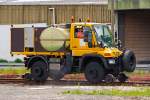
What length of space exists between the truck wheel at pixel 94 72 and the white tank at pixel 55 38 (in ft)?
4.85

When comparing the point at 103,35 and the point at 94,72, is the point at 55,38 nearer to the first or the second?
the point at 103,35

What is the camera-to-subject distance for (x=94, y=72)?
27.0m

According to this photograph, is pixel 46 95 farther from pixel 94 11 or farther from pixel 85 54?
pixel 94 11

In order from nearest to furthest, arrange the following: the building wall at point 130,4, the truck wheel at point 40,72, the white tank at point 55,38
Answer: the white tank at point 55,38 → the truck wheel at point 40,72 → the building wall at point 130,4

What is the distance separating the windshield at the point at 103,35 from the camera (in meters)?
27.1

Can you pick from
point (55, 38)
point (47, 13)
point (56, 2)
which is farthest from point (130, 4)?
point (55, 38)

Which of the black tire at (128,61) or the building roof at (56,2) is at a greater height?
the building roof at (56,2)

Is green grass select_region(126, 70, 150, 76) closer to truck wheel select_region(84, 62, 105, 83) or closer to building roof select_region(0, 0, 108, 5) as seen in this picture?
truck wheel select_region(84, 62, 105, 83)

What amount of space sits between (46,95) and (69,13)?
30226 mm

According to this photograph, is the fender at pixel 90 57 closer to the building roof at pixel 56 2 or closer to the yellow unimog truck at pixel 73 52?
the yellow unimog truck at pixel 73 52

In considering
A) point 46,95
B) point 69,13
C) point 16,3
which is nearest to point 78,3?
point 69,13

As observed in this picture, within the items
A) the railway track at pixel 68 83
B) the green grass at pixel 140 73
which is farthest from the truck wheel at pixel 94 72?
the green grass at pixel 140 73

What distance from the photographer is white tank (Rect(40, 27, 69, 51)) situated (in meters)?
27.5

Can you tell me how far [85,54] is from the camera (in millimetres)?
27203
